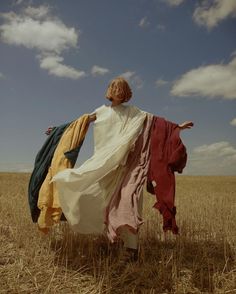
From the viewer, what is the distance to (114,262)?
5152 millimetres

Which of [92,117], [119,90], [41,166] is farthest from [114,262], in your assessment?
[119,90]

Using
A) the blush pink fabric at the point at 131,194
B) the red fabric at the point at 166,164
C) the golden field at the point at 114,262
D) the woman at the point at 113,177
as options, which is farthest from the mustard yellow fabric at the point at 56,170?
the red fabric at the point at 166,164

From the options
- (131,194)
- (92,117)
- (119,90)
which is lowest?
(131,194)

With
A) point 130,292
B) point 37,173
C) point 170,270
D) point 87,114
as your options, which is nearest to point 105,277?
point 130,292

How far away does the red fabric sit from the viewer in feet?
15.5

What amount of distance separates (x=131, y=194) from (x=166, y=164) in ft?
2.08

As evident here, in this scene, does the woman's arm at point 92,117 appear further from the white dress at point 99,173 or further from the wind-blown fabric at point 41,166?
the wind-blown fabric at point 41,166

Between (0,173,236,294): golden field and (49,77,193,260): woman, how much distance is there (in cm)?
51

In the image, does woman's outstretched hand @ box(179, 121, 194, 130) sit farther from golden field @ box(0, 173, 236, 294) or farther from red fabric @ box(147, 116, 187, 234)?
golden field @ box(0, 173, 236, 294)

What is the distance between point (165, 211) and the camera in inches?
185

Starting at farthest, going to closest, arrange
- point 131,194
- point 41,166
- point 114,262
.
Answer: point 41,166 < point 114,262 < point 131,194

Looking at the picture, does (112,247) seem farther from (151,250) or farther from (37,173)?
(37,173)

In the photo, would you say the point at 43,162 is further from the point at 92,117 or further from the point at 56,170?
the point at 92,117

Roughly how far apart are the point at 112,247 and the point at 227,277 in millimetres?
1723
